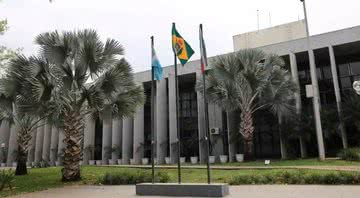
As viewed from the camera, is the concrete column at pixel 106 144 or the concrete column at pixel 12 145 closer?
the concrete column at pixel 106 144

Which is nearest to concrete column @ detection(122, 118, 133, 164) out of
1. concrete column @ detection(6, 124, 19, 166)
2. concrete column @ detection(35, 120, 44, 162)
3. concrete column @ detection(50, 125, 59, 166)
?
concrete column @ detection(50, 125, 59, 166)

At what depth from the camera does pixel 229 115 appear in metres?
26.8

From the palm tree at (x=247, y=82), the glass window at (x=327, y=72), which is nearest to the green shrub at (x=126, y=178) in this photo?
the palm tree at (x=247, y=82)

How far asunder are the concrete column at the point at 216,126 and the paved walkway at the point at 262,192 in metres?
15.2

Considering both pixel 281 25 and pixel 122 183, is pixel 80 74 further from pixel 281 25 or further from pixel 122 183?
pixel 281 25

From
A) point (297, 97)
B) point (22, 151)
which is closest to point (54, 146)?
point (22, 151)

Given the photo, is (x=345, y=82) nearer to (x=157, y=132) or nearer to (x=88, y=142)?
(x=157, y=132)

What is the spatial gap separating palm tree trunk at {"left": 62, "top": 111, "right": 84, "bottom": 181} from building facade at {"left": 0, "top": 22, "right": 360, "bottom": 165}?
251 inches

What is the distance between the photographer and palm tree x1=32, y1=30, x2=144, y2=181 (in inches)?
641

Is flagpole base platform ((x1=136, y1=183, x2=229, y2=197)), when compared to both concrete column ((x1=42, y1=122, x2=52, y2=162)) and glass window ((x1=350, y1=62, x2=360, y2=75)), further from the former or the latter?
concrete column ((x1=42, y1=122, x2=52, y2=162))

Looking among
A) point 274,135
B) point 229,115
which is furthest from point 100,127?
point 274,135

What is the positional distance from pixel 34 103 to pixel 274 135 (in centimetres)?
1803

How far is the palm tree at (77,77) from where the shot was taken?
1628 cm

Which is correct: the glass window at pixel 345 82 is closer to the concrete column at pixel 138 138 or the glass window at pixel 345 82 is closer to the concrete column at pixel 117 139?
the concrete column at pixel 138 138
